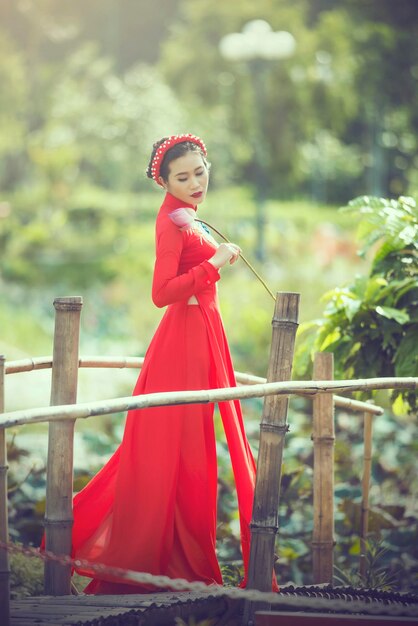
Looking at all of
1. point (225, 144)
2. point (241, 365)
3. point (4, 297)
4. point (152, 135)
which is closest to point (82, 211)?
point (152, 135)

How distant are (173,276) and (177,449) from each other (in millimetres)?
552

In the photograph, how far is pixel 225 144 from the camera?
1967 cm

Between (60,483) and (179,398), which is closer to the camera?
(179,398)

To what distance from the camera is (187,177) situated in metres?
3.44

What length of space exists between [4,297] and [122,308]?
1.57 m

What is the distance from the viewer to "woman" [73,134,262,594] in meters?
3.38

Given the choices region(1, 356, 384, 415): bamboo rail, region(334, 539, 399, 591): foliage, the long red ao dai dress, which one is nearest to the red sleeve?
the long red ao dai dress

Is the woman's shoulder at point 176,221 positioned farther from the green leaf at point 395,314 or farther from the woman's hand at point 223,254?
the green leaf at point 395,314

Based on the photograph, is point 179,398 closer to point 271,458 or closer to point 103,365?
point 271,458

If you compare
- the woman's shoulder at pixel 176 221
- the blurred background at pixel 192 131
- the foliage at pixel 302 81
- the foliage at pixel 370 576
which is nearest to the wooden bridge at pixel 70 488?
the woman's shoulder at pixel 176 221

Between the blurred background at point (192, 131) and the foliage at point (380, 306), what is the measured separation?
4679mm

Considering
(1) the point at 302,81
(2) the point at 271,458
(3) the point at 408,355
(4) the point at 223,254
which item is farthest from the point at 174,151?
(1) the point at 302,81

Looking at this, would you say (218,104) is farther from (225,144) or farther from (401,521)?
(401,521)

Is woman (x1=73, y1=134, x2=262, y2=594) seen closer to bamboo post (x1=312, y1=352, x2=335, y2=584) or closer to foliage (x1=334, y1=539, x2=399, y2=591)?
bamboo post (x1=312, y1=352, x2=335, y2=584)
